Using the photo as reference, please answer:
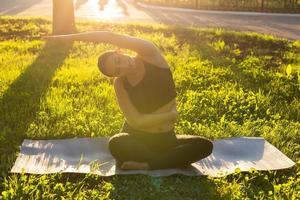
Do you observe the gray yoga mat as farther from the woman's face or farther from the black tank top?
the woman's face

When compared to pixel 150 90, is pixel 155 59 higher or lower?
higher

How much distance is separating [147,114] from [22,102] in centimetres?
284

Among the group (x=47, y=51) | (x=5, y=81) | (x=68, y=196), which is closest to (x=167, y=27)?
(x=47, y=51)

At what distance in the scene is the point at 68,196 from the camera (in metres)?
4.75

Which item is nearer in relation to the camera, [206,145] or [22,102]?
[206,145]

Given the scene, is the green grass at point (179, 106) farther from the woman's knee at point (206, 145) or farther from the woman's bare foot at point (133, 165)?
the woman's knee at point (206, 145)

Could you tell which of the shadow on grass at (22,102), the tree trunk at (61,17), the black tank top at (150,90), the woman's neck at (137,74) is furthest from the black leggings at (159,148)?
the tree trunk at (61,17)

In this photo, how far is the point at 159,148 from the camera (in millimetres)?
5453

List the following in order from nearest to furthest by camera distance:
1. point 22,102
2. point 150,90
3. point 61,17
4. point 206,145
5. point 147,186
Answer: point 147,186, point 150,90, point 206,145, point 22,102, point 61,17

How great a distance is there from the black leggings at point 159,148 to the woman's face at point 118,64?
805mm

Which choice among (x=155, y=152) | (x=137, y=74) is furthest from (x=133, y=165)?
(x=137, y=74)

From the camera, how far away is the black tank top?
523 cm

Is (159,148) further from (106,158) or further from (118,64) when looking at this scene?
(118,64)

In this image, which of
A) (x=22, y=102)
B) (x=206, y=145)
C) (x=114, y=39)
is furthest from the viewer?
(x=22, y=102)
